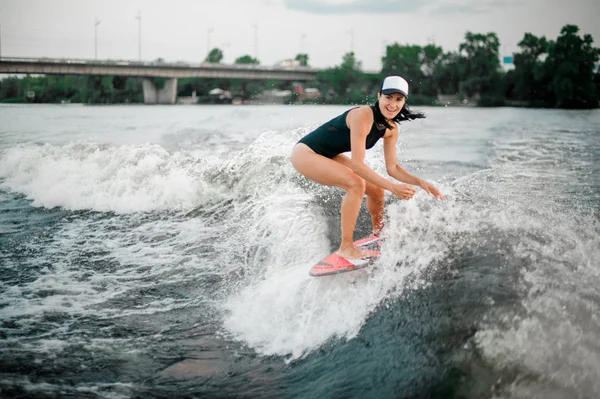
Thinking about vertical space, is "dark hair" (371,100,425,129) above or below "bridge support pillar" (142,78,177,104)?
below

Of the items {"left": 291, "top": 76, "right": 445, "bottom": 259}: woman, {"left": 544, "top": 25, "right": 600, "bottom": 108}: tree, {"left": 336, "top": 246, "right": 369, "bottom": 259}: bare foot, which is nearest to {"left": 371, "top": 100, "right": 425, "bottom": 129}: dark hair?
{"left": 291, "top": 76, "right": 445, "bottom": 259}: woman

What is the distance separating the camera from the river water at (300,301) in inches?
150

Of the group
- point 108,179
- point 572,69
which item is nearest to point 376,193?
point 108,179

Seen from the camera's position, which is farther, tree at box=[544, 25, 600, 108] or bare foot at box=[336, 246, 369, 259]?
tree at box=[544, 25, 600, 108]

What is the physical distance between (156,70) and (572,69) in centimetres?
3677

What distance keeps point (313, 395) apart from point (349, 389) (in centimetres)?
26

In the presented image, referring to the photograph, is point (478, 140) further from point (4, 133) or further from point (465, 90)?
point (465, 90)

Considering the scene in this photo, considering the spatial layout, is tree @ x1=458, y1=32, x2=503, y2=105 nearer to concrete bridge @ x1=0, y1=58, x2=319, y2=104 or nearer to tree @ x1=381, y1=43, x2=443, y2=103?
tree @ x1=381, y1=43, x2=443, y2=103

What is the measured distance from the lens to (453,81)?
2761 inches

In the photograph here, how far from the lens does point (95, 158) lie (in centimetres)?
1412

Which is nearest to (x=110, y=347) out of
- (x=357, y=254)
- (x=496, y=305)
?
(x=357, y=254)

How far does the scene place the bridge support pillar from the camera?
54.9 m

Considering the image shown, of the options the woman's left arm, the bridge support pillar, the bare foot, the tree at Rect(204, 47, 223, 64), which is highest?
the tree at Rect(204, 47, 223, 64)

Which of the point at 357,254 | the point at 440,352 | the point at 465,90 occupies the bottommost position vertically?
the point at 440,352
